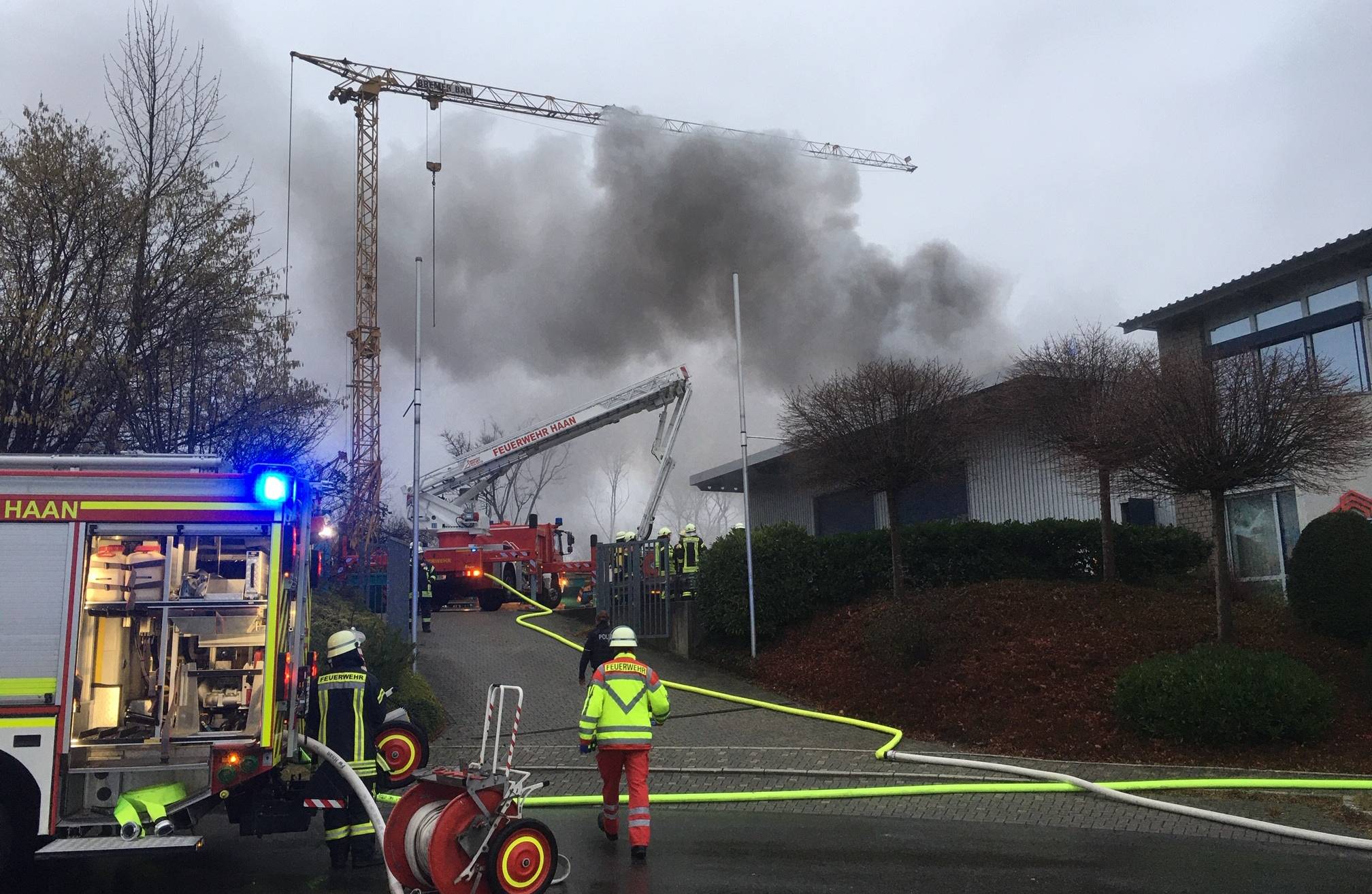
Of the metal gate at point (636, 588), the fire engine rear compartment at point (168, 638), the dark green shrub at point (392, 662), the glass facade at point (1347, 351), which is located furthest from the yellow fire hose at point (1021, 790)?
the glass facade at point (1347, 351)

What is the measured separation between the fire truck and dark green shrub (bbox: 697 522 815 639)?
649 centimetres

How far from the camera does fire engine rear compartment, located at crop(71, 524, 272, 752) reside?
620 centimetres

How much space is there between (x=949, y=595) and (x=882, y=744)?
4.00 m

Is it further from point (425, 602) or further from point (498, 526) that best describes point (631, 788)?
point (498, 526)

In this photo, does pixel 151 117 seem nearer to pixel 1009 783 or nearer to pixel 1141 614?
pixel 1009 783

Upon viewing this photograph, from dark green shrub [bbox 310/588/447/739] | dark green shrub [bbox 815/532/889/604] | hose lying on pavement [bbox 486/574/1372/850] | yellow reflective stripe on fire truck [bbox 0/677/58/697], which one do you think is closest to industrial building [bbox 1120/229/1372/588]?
dark green shrub [bbox 815/532/889/604]

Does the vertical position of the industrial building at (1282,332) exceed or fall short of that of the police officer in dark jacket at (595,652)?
it exceeds it

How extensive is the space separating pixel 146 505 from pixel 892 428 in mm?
9841

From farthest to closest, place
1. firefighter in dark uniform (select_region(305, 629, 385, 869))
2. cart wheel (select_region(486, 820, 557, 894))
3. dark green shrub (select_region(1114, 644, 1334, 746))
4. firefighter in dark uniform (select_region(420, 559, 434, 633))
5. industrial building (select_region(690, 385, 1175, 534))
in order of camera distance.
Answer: industrial building (select_region(690, 385, 1175, 534)), firefighter in dark uniform (select_region(420, 559, 434, 633)), dark green shrub (select_region(1114, 644, 1334, 746)), firefighter in dark uniform (select_region(305, 629, 385, 869)), cart wheel (select_region(486, 820, 557, 894))

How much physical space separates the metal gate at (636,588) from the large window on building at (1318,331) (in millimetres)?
8924

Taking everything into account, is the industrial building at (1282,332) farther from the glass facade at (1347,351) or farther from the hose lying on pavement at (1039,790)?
the hose lying on pavement at (1039,790)

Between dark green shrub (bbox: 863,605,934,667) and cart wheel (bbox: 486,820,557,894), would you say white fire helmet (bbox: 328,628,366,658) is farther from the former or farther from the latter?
dark green shrub (bbox: 863,605,934,667)

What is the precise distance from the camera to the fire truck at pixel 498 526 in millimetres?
23438

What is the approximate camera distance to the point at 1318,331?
49.2 feet
